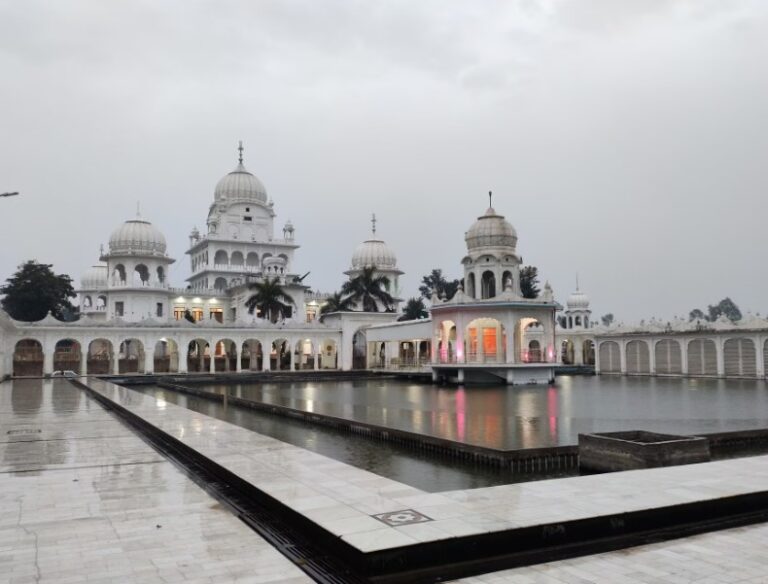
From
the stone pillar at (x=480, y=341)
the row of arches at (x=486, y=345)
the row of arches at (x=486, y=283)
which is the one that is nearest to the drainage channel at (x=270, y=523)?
the row of arches at (x=486, y=345)

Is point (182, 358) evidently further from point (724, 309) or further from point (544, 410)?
point (724, 309)

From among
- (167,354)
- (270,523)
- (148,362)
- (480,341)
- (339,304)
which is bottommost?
(270,523)

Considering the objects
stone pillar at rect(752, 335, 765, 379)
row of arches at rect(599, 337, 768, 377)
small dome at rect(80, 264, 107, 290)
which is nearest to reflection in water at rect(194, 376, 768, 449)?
stone pillar at rect(752, 335, 765, 379)

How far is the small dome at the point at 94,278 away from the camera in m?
74.8

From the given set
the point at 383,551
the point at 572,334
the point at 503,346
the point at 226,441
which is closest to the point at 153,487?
the point at 226,441

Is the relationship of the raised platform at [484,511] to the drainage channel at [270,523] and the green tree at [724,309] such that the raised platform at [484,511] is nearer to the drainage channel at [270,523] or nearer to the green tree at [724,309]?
the drainage channel at [270,523]

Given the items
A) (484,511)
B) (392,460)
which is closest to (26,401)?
(392,460)

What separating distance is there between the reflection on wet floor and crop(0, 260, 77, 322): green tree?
49.7 m

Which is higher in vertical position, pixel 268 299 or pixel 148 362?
pixel 268 299

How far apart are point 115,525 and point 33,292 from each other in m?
62.7

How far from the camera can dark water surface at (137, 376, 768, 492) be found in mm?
13388

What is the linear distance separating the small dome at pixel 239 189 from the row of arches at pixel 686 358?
37.9 m

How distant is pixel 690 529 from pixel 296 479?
5014mm

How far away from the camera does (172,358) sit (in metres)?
53.8
